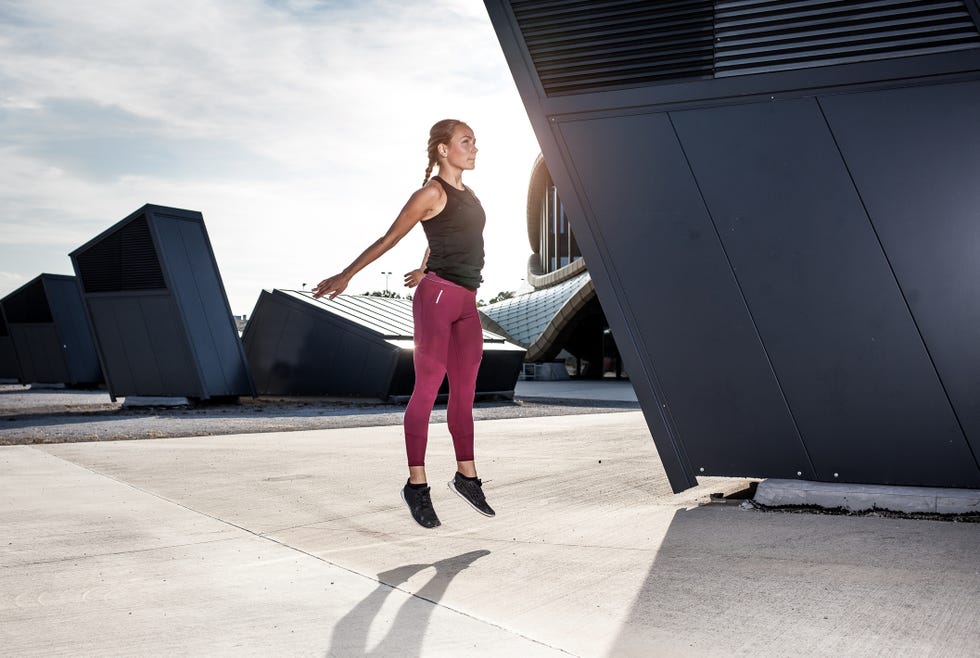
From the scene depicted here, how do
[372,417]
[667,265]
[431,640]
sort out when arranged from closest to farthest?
[431,640] < [667,265] < [372,417]

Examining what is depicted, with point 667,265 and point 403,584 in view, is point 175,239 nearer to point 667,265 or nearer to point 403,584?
point 667,265

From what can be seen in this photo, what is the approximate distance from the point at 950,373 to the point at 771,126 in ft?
5.44

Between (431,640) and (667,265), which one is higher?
(667,265)

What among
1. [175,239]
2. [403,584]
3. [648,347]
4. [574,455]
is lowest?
[574,455]

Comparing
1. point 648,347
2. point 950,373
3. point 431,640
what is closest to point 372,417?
point 648,347

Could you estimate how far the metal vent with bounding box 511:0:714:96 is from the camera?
4945 mm

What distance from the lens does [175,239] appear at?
19.8 m

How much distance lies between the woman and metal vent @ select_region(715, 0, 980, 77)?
1.73m

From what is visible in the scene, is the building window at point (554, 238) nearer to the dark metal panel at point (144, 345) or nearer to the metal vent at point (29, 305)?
the metal vent at point (29, 305)

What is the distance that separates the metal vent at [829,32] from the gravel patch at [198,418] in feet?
31.1

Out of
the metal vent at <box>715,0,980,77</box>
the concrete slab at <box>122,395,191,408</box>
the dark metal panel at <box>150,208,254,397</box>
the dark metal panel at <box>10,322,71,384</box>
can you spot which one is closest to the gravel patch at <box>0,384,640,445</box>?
the concrete slab at <box>122,395,191,408</box>

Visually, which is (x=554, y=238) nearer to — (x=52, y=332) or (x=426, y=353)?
(x=52, y=332)

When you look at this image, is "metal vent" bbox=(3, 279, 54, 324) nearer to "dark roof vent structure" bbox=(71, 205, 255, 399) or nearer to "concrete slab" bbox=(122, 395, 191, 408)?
"dark roof vent structure" bbox=(71, 205, 255, 399)

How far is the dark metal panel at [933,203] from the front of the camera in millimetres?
4504
